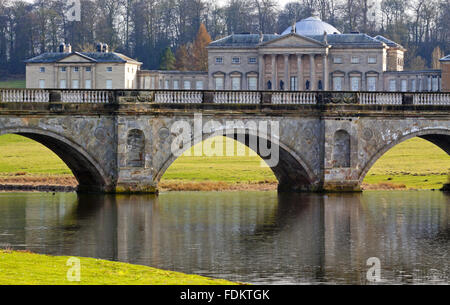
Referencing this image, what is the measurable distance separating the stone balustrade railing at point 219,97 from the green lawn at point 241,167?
7146 mm

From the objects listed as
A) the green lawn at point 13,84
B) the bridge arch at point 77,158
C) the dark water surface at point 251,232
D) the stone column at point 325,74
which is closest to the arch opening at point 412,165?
the dark water surface at point 251,232

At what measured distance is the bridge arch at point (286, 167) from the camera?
48125 millimetres

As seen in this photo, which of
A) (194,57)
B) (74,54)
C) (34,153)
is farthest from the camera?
(194,57)

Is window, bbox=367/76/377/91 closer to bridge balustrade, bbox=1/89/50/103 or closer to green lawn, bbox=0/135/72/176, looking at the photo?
green lawn, bbox=0/135/72/176

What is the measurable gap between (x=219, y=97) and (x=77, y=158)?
26.2ft

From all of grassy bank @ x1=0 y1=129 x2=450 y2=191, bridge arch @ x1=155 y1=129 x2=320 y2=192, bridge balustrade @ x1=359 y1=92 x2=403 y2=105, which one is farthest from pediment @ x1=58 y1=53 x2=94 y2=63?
bridge balustrade @ x1=359 y1=92 x2=403 y2=105

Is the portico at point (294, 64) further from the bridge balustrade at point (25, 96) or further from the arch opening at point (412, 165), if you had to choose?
the bridge balustrade at point (25, 96)

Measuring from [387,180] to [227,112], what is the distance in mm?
14079

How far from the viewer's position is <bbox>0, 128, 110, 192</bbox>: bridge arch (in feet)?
151

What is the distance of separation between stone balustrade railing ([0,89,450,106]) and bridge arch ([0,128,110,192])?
1.61 metres

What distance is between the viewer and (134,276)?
2497 cm

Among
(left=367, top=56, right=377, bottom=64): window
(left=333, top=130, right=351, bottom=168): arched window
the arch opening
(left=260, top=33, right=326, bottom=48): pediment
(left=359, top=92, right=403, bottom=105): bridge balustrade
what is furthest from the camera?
(left=367, top=56, right=377, bottom=64): window
